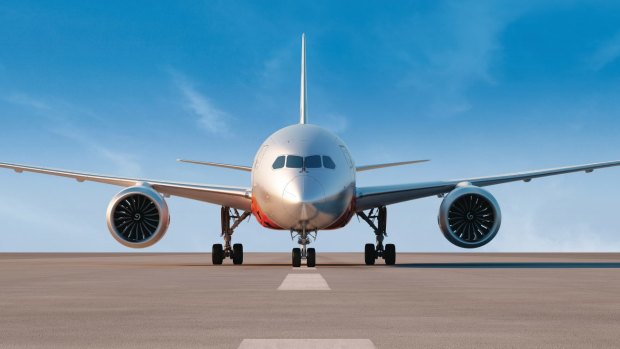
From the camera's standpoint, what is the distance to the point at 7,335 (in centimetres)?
642

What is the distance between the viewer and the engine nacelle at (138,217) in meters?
23.2

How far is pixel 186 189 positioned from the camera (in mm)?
24828

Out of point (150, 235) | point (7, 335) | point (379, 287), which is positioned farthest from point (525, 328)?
point (150, 235)

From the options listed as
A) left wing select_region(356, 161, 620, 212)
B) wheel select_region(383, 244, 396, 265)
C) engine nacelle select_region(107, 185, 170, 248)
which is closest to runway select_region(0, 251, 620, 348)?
engine nacelle select_region(107, 185, 170, 248)

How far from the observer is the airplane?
69.2 ft

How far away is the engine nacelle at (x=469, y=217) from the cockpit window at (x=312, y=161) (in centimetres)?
410

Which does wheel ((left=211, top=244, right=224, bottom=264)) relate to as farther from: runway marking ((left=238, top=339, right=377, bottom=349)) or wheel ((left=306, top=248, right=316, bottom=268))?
runway marking ((left=238, top=339, right=377, bottom=349))

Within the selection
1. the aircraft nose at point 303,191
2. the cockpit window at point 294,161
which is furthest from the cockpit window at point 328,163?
the aircraft nose at point 303,191

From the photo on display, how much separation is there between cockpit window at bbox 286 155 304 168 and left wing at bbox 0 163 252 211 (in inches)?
111

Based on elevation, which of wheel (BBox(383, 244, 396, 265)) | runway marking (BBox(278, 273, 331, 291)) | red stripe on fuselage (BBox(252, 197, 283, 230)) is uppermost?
red stripe on fuselage (BBox(252, 197, 283, 230))

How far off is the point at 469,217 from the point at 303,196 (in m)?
5.72

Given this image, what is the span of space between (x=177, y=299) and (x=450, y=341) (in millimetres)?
4851

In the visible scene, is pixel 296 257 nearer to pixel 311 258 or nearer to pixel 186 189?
pixel 311 258

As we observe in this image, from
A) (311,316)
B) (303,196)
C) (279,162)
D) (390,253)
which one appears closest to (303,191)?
(303,196)
